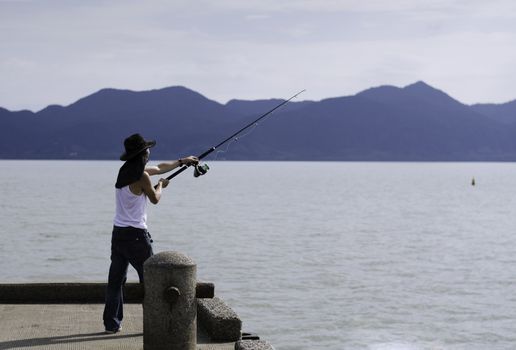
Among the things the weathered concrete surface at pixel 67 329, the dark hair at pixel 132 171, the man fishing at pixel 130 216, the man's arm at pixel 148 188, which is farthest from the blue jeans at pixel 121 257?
the dark hair at pixel 132 171

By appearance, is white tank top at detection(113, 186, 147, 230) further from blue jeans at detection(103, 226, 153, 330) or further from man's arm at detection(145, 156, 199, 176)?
man's arm at detection(145, 156, 199, 176)

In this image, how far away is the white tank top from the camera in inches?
323

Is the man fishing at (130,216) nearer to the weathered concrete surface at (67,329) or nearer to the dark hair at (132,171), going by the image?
the dark hair at (132,171)

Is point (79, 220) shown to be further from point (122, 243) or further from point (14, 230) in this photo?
point (122, 243)

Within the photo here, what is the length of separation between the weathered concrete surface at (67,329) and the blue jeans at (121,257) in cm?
20

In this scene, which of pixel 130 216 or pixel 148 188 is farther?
pixel 130 216

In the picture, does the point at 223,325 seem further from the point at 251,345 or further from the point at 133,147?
the point at 133,147

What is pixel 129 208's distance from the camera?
8.27m

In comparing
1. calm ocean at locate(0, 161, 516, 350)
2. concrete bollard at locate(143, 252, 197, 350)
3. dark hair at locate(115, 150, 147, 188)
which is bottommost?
calm ocean at locate(0, 161, 516, 350)

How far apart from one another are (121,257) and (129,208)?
516mm

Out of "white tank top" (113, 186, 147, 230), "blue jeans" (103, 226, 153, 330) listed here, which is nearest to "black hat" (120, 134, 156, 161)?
"white tank top" (113, 186, 147, 230)

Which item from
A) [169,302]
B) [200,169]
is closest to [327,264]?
[200,169]

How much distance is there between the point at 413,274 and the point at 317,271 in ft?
9.69

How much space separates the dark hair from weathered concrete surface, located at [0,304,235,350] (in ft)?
4.61
